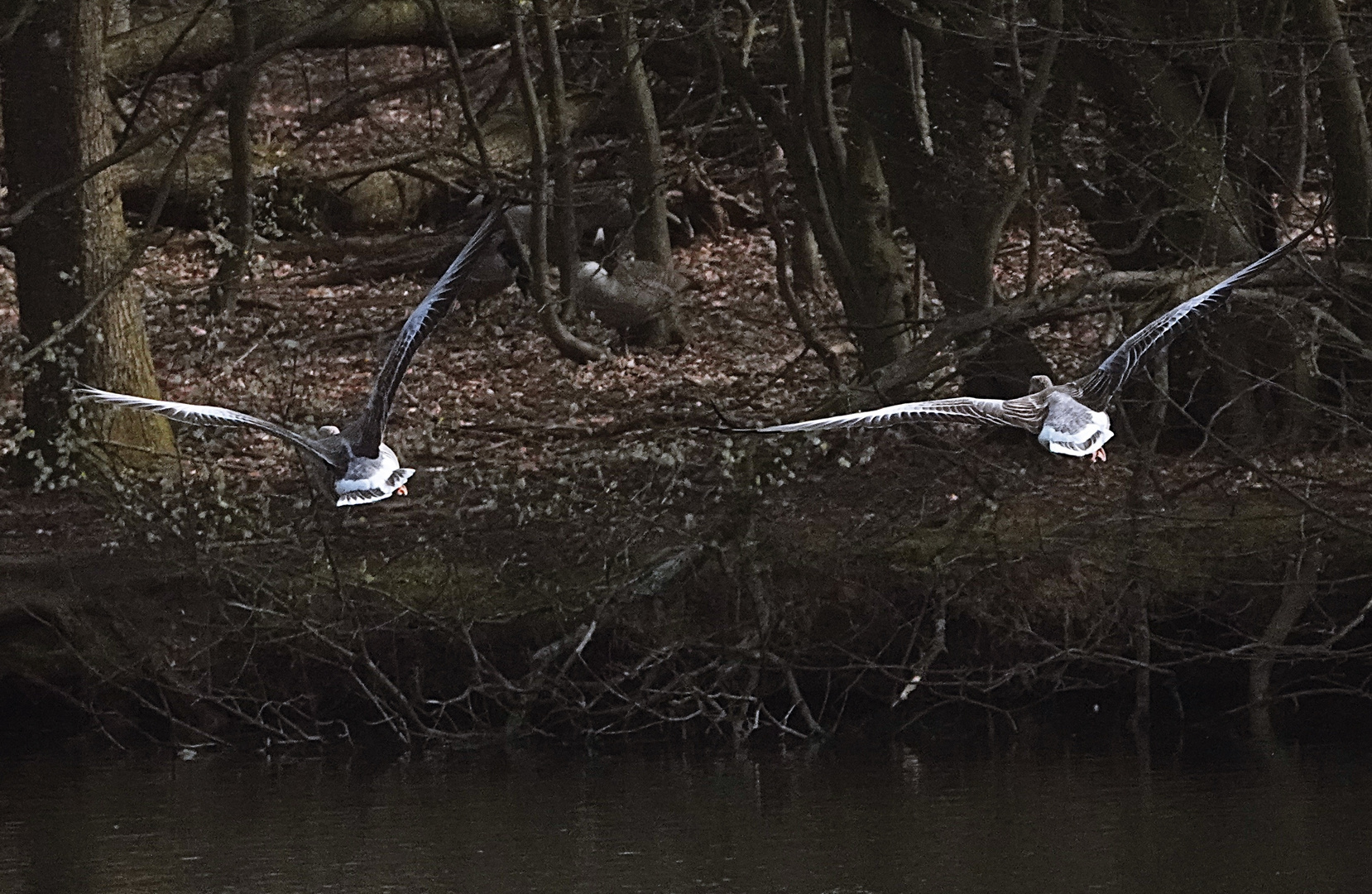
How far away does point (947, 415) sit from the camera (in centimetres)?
900

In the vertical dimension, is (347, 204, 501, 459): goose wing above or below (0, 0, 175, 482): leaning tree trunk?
below

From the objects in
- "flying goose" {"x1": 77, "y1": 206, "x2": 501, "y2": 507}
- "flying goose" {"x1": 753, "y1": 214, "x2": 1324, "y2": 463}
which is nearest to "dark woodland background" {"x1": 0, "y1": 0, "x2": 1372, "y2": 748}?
"flying goose" {"x1": 753, "y1": 214, "x2": 1324, "y2": 463}

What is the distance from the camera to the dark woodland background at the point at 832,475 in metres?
13.0

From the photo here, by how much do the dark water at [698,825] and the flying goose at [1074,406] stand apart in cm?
234

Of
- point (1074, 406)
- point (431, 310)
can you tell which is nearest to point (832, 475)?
point (1074, 406)

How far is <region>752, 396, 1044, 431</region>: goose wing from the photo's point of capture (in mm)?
8562

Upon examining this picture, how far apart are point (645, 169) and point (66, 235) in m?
4.73

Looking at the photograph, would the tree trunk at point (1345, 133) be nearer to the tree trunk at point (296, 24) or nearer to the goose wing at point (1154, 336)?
the goose wing at point (1154, 336)

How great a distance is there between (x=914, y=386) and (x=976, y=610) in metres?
1.76

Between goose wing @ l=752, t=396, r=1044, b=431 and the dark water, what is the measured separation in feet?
7.81

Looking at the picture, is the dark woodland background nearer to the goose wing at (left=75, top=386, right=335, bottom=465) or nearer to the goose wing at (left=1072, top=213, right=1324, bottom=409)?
the goose wing at (left=1072, top=213, right=1324, bottom=409)

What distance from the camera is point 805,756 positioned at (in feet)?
43.5

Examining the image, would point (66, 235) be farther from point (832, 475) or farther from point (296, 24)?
point (832, 475)

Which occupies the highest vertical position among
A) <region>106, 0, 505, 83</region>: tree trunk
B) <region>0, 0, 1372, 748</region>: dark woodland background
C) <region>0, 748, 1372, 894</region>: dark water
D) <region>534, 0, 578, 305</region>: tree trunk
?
<region>106, 0, 505, 83</region>: tree trunk
